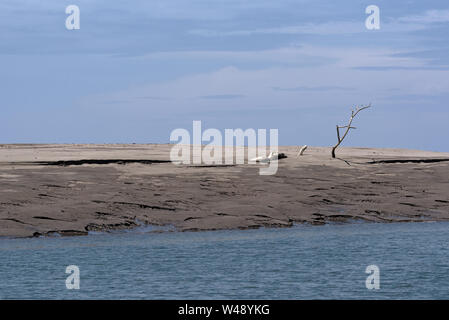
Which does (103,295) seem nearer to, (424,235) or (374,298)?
(374,298)

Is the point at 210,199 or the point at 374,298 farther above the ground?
the point at 210,199

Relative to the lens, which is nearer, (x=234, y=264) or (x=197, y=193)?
(x=234, y=264)

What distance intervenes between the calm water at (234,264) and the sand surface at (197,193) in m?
1.63

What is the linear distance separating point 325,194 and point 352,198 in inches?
49.1

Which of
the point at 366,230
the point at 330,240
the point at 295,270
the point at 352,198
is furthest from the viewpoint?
the point at 352,198

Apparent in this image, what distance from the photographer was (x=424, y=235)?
103 feet

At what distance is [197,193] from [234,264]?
10.7 m

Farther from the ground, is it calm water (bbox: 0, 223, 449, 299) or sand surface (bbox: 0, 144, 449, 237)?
sand surface (bbox: 0, 144, 449, 237)

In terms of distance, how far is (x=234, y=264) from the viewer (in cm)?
2495

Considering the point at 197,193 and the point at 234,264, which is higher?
the point at 197,193

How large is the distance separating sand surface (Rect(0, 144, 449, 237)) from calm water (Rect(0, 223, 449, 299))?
1.63 metres

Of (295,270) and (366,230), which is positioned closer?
(295,270)

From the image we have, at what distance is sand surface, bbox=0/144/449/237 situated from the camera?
31.7m
